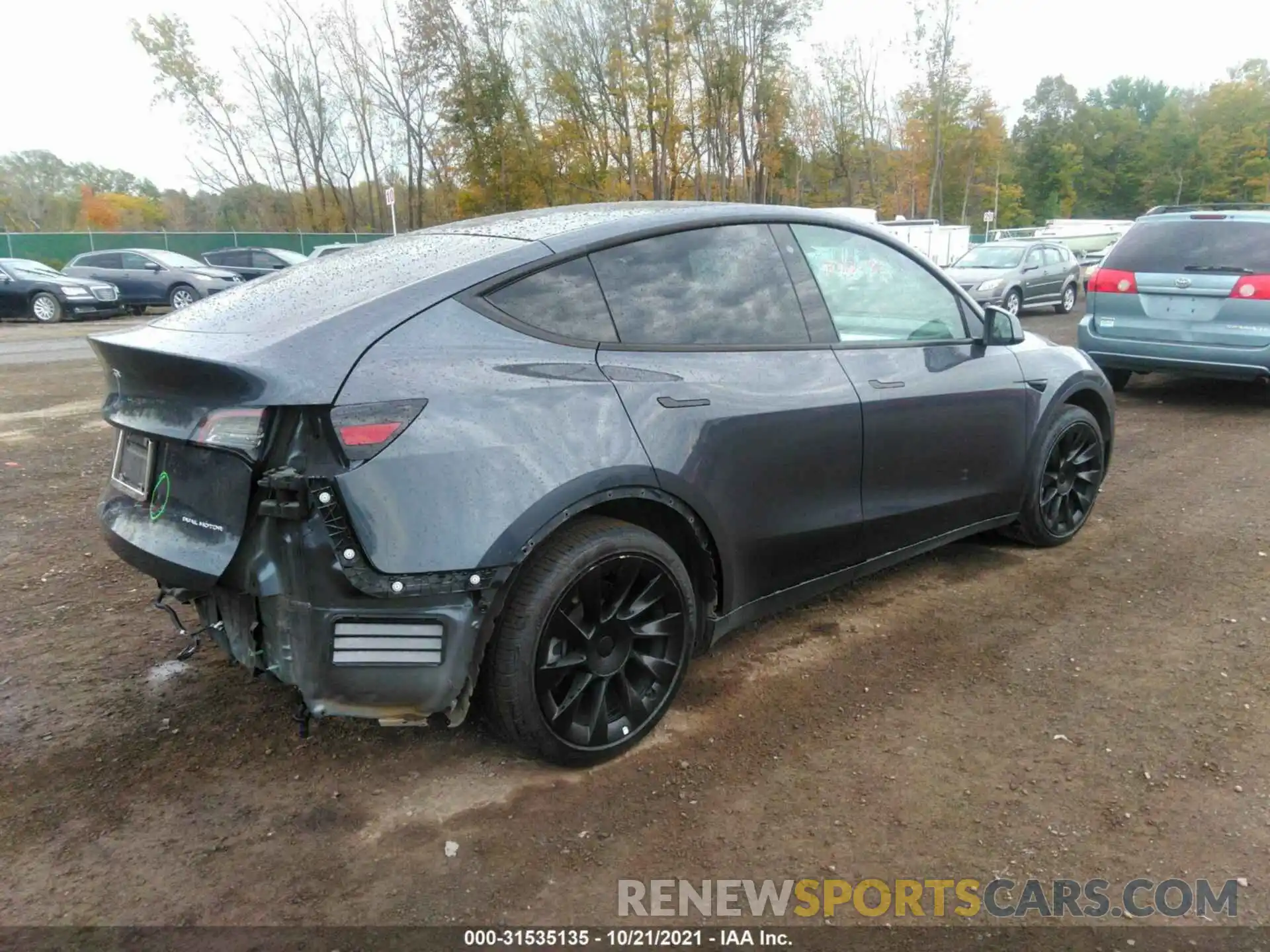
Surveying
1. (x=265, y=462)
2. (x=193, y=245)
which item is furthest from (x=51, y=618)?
(x=193, y=245)

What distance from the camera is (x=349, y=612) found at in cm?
236

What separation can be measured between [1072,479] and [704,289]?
8.72 ft

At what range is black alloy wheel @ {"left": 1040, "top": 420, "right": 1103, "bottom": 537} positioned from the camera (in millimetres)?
4547

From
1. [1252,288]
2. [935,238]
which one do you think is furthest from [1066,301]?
[1252,288]

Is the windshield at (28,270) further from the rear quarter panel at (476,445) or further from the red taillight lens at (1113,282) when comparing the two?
the rear quarter panel at (476,445)

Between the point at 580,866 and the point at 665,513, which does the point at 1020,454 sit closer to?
the point at 665,513

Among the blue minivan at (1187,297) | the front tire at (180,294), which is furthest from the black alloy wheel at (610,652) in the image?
the front tire at (180,294)

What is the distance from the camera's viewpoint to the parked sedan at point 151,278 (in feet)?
67.8

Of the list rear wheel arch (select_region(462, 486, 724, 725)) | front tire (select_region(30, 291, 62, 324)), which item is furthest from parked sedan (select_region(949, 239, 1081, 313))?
front tire (select_region(30, 291, 62, 324))

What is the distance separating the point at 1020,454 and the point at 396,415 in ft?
10.1

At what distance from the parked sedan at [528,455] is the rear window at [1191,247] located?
5501 mm

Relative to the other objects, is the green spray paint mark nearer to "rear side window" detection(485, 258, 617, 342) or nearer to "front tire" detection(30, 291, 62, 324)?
"rear side window" detection(485, 258, 617, 342)

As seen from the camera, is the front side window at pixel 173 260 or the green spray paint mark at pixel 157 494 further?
the front side window at pixel 173 260

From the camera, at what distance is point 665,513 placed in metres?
2.88
